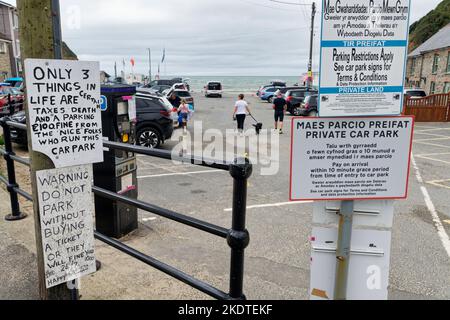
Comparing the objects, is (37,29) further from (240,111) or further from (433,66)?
→ (433,66)

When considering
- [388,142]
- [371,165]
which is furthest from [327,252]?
[388,142]

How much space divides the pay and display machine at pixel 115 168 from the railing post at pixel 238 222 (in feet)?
8.81

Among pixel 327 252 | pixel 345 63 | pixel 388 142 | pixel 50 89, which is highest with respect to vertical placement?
pixel 345 63

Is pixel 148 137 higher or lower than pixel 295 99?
lower

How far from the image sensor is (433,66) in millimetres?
35344

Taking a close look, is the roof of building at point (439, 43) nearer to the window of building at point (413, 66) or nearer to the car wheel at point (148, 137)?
the window of building at point (413, 66)

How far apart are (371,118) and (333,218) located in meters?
0.68

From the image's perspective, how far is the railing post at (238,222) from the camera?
2.02m

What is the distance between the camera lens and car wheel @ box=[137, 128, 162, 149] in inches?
453

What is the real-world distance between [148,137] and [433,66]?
33.4m

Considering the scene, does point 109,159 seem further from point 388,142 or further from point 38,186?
point 388,142

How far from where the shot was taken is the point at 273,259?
4.29 metres

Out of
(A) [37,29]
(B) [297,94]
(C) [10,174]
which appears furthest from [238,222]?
(B) [297,94]

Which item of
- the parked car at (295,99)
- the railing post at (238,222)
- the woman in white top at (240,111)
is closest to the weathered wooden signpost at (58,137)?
the railing post at (238,222)
